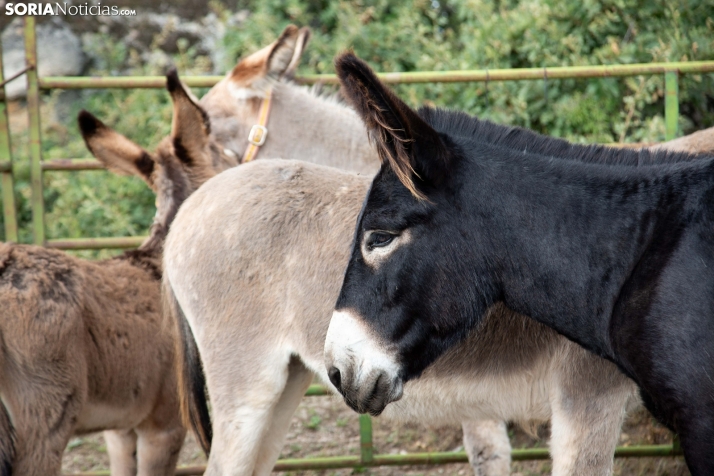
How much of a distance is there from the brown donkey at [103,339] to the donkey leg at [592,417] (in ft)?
5.97

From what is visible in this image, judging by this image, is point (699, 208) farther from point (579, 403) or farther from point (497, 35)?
point (497, 35)

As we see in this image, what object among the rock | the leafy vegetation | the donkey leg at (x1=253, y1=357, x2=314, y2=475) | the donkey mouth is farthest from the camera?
the rock

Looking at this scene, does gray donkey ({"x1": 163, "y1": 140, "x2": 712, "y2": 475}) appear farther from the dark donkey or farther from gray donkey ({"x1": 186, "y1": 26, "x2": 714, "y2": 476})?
gray donkey ({"x1": 186, "y1": 26, "x2": 714, "y2": 476})

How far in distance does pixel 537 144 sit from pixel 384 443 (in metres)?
2.77

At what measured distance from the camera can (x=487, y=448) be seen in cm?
343

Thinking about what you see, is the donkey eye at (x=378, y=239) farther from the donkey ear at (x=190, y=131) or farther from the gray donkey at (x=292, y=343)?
the donkey ear at (x=190, y=131)

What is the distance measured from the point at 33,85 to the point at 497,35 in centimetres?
301

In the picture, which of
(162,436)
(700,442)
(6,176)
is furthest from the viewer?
(6,176)

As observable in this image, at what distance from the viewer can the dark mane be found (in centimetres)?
221

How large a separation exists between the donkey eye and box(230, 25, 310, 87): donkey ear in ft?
7.62

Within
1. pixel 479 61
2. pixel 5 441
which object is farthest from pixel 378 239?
pixel 479 61

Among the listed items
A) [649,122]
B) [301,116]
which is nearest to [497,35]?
[649,122]

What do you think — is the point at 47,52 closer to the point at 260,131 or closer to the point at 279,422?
the point at 260,131

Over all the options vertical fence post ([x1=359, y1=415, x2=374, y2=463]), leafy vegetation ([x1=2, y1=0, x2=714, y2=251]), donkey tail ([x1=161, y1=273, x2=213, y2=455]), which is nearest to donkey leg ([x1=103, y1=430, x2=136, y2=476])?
donkey tail ([x1=161, y1=273, x2=213, y2=455])
